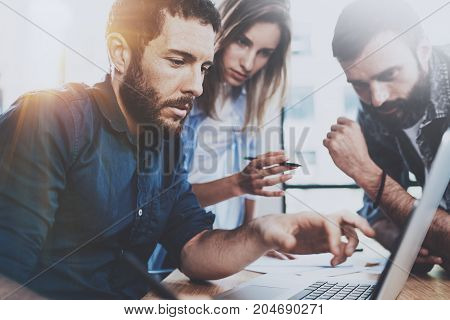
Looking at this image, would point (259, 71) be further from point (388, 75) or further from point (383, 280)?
point (383, 280)

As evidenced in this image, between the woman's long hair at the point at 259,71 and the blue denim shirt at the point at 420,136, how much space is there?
27cm

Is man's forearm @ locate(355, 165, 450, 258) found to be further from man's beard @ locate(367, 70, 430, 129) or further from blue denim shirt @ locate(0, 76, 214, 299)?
blue denim shirt @ locate(0, 76, 214, 299)

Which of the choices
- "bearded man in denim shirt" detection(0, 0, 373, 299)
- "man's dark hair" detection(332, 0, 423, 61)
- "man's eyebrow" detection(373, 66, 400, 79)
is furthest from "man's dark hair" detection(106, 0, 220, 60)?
"man's eyebrow" detection(373, 66, 400, 79)

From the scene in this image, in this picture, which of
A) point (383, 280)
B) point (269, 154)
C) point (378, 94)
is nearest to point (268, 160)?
point (269, 154)

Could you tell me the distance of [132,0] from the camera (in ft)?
4.58

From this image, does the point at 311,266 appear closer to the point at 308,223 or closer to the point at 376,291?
the point at 308,223

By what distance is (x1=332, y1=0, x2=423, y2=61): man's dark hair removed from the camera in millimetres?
1435

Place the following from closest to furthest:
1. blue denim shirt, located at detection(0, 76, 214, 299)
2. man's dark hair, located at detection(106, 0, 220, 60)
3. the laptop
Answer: the laptop → blue denim shirt, located at detection(0, 76, 214, 299) → man's dark hair, located at detection(106, 0, 220, 60)

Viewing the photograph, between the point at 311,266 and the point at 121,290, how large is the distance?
53 cm

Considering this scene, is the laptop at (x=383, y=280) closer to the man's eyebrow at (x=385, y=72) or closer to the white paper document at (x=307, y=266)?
the white paper document at (x=307, y=266)

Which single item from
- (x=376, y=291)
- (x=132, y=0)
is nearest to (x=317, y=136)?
(x=376, y=291)

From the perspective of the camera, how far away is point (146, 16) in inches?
53.9

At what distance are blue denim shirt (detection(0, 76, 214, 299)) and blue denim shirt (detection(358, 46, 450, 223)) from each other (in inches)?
21.1

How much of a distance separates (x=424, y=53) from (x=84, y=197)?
3.43 feet
